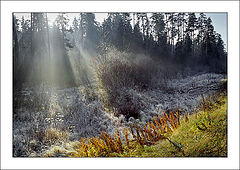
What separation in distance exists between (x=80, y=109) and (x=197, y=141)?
7.58 ft

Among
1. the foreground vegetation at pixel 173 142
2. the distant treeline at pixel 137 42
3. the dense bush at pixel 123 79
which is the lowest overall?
the foreground vegetation at pixel 173 142

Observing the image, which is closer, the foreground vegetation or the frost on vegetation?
the foreground vegetation

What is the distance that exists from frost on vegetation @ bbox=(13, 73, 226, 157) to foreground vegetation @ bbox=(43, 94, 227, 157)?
0.27 meters

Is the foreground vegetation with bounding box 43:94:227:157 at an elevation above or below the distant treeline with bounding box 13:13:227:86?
below

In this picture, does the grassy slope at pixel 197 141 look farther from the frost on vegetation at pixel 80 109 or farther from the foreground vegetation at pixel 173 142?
the frost on vegetation at pixel 80 109

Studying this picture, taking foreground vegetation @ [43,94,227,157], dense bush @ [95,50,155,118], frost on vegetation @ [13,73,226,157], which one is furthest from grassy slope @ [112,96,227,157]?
dense bush @ [95,50,155,118]

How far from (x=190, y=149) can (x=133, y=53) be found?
231 cm

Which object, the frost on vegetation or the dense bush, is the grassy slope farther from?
the dense bush

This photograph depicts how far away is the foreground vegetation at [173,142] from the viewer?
2.61 meters

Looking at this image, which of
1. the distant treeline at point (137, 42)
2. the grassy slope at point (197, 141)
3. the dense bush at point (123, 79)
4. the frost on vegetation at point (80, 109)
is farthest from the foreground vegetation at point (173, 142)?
the distant treeline at point (137, 42)

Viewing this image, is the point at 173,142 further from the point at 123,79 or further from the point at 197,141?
the point at 123,79

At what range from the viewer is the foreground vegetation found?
261 centimetres

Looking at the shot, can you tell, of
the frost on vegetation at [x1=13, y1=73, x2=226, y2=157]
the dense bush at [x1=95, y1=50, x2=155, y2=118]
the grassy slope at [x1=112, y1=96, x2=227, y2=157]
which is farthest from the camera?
the dense bush at [x1=95, y1=50, x2=155, y2=118]
